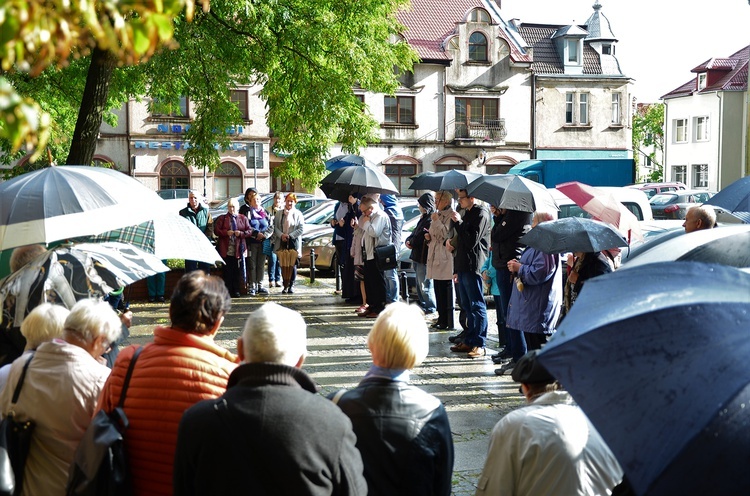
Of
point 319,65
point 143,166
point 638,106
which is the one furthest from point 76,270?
point 638,106

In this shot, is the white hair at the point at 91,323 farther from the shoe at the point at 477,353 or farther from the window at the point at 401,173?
the window at the point at 401,173

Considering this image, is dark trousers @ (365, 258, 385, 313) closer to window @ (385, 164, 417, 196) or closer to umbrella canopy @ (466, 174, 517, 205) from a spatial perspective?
umbrella canopy @ (466, 174, 517, 205)

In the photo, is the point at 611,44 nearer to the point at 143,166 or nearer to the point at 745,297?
the point at 143,166

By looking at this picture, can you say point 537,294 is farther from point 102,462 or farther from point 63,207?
point 102,462

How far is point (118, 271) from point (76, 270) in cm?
28

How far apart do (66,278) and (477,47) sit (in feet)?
150

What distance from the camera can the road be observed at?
794cm

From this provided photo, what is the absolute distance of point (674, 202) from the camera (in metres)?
41.0

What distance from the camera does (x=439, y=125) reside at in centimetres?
4906

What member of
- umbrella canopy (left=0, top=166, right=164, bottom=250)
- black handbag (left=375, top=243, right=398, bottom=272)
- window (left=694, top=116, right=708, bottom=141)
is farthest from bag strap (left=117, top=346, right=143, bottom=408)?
window (left=694, top=116, right=708, bottom=141)

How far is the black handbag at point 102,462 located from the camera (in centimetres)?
411

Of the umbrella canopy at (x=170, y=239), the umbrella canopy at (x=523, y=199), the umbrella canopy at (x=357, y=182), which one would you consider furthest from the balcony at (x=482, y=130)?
the umbrella canopy at (x=170, y=239)

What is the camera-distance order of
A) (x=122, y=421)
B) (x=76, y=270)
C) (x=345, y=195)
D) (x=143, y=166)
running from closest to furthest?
(x=122, y=421) < (x=76, y=270) < (x=345, y=195) < (x=143, y=166)

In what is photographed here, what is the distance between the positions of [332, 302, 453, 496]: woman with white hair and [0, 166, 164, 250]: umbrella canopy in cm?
346
